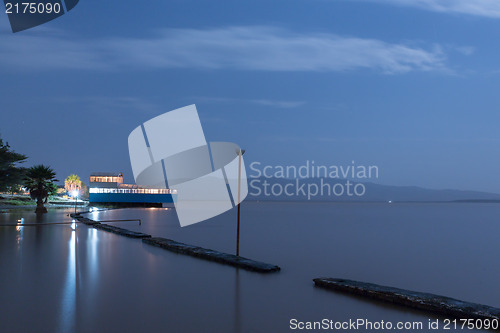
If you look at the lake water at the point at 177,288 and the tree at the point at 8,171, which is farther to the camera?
the tree at the point at 8,171

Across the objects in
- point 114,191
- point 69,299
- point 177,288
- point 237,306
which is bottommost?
point 237,306

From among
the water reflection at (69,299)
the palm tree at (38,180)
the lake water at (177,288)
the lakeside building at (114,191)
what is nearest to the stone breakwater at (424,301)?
the lake water at (177,288)

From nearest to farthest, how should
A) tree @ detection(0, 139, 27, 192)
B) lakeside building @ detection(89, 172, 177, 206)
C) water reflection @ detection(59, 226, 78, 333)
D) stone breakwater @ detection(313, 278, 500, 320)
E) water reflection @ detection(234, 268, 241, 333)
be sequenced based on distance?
water reflection @ detection(59, 226, 78, 333)
water reflection @ detection(234, 268, 241, 333)
stone breakwater @ detection(313, 278, 500, 320)
tree @ detection(0, 139, 27, 192)
lakeside building @ detection(89, 172, 177, 206)

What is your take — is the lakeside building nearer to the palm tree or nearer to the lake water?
the palm tree

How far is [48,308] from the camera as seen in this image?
11.4 meters

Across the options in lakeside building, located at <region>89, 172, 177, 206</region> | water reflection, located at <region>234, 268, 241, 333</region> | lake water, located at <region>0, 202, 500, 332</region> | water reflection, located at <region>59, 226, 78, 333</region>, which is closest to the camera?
water reflection, located at <region>59, 226, 78, 333</region>

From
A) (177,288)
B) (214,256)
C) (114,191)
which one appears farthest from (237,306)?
(114,191)

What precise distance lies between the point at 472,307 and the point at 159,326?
905 centimetres

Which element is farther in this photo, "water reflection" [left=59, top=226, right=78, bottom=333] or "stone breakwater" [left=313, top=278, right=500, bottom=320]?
"stone breakwater" [left=313, top=278, right=500, bottom=320]

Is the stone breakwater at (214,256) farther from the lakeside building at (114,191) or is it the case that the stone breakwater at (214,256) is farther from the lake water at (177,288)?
the lakeside building at (114,191)

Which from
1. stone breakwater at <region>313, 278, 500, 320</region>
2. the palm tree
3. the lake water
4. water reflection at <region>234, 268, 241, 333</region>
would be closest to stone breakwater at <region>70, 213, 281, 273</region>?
the lake water

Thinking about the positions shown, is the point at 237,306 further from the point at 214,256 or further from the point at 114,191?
the point at 114,191

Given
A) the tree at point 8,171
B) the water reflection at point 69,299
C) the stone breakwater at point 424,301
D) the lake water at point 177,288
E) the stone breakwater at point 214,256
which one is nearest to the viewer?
the water reflection at point 69,299

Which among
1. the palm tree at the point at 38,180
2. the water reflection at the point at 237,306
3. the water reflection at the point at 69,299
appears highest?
the palm tree at the point at 38,180
